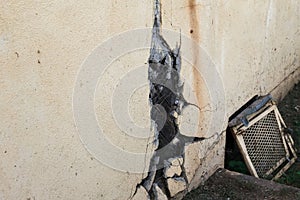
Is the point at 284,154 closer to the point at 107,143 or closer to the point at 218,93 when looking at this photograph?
the point at 218,93

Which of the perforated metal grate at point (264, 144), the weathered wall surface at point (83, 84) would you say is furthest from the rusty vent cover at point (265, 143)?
the weathered wall surface at point (83, 84)

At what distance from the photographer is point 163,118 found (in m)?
3.03

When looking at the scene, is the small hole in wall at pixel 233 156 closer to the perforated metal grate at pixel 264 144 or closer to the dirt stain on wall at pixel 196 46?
the perforated metal grate at pixel 264 144

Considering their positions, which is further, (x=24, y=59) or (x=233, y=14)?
(x=233, y=14)

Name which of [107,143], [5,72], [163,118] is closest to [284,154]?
[163,118]

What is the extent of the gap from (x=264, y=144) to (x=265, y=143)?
2cm

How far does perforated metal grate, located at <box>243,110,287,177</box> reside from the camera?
3.82m

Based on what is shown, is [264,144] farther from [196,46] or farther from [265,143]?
[196,46]

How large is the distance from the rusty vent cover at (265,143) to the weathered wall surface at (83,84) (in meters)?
0.19

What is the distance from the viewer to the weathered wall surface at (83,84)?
1.97 meters

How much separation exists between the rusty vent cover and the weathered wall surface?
19 cm

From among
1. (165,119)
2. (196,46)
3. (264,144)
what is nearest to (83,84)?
(165,119)

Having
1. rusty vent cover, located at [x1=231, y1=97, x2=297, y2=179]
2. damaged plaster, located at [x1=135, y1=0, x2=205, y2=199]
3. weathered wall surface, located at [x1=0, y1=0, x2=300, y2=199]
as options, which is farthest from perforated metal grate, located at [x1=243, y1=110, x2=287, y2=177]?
damaged plaster, located at [x1=135, y1=0, x2=205, y2=199]

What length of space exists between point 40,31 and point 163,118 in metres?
1.24
